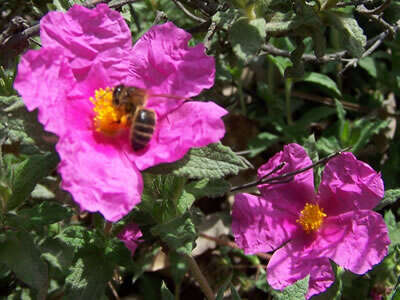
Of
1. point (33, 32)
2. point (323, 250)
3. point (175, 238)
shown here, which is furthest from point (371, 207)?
point (33, 32)

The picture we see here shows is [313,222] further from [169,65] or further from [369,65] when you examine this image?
[369,65]

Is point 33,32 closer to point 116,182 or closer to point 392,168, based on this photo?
point 116,182

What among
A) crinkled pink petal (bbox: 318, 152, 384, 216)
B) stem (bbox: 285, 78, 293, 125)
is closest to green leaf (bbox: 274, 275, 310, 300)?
crinkled pink petal (bbox: 318, 152, 384, 216)

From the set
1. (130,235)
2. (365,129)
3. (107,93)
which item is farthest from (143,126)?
(365,129)

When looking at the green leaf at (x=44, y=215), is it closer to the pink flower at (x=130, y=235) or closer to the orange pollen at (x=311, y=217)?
the pink flower at (x=130, y=235)

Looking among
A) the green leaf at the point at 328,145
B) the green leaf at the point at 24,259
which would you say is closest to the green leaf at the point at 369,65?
the green leaf at the point at 328,145

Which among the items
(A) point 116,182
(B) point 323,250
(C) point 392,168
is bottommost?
(C) point 392,168
